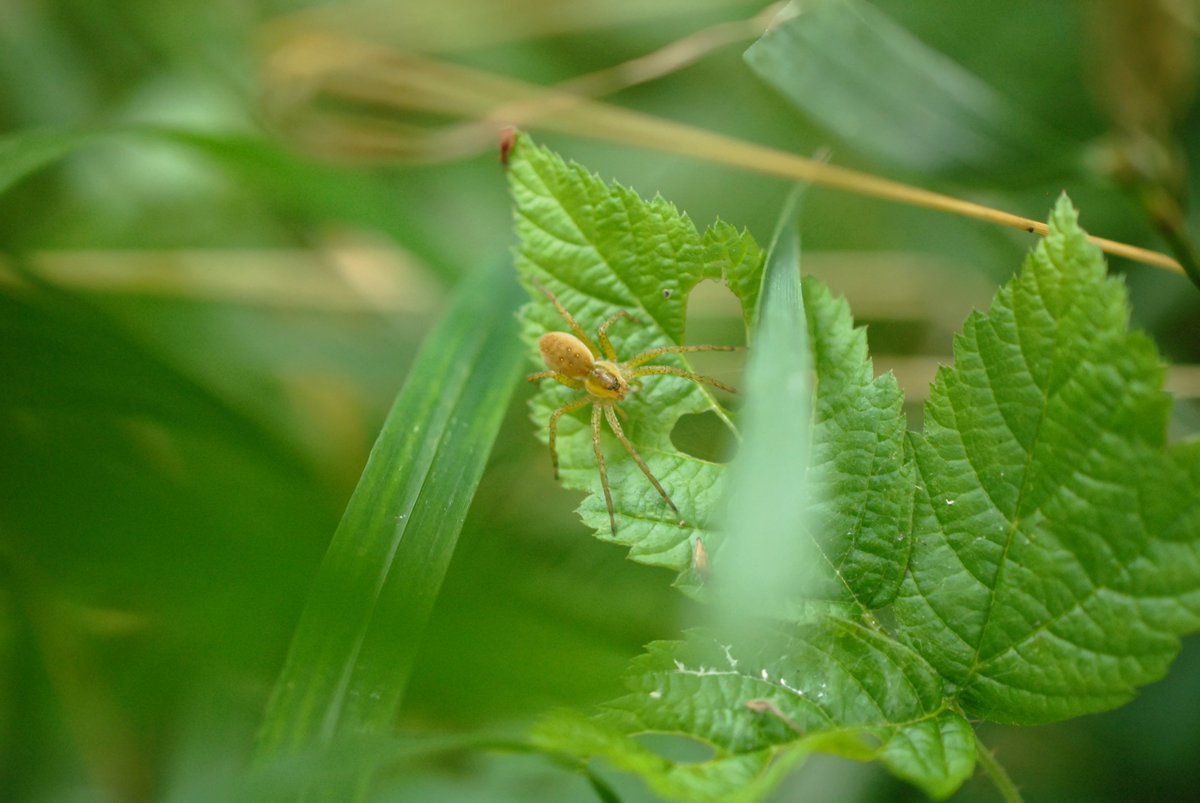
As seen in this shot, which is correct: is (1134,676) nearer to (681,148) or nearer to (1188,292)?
(681,148)

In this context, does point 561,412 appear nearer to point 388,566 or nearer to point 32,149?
point 388,566

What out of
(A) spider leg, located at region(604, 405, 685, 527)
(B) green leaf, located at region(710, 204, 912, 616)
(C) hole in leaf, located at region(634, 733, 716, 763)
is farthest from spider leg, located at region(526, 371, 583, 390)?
(C) hole in leaf, located at region(634, 733, 716, 763)

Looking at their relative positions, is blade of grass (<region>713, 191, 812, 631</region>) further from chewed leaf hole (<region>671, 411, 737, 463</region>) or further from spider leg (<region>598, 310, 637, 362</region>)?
chewed leaf hole (<region>671, 411, 737, 463</region>)

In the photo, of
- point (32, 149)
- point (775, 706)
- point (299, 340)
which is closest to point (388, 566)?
point (775, 706)

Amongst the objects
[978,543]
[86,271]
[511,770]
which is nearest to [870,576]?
[978,543]

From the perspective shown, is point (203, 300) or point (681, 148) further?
point (203, 300)

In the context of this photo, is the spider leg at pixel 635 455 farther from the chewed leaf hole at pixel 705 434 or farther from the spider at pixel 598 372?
the chewed leaf hole at pixel 705 434
